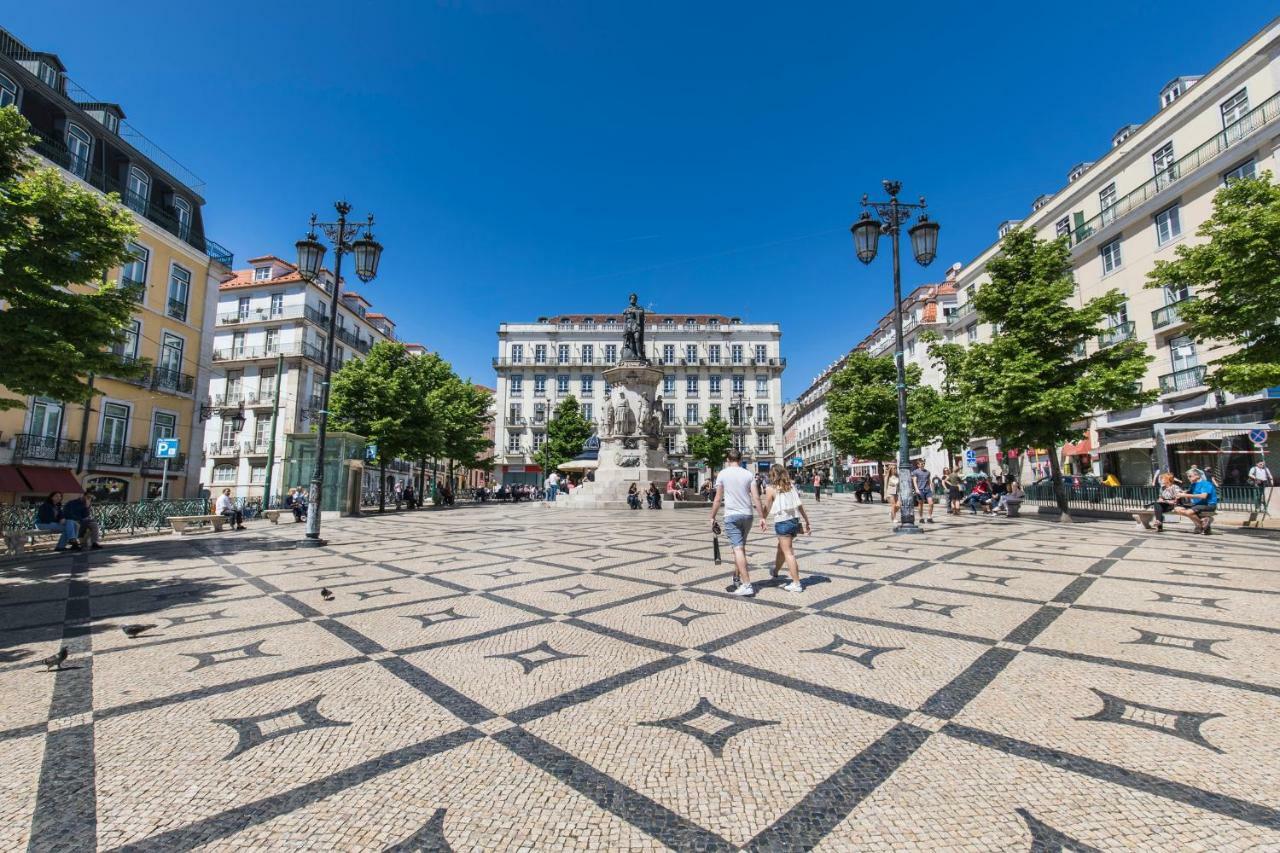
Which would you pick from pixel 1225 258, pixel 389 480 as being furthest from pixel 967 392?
pixel 389 480

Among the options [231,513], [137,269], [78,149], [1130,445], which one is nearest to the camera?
[231,513]

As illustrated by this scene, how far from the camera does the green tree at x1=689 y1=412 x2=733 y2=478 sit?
56.3 metres

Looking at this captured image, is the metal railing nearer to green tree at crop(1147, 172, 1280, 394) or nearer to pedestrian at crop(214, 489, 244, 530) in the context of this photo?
green tree at crop(1147, 172, 1280, 394)

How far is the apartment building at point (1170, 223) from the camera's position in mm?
20703

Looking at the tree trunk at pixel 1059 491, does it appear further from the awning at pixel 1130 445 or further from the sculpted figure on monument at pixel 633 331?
the sculpted figure on monument at pixel 633 331

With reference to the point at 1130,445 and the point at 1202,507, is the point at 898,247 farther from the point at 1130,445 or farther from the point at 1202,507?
the point at 1130,445

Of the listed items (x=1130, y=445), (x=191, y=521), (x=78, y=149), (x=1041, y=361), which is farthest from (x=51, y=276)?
(x=1130, y=445)

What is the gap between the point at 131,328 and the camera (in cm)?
2020

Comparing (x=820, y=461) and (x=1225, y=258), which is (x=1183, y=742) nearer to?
(x=1225, y=258)

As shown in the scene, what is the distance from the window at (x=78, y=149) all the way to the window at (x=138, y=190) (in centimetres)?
149

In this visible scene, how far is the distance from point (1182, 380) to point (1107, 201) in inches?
408

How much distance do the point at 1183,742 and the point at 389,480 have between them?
Result: 189 feet

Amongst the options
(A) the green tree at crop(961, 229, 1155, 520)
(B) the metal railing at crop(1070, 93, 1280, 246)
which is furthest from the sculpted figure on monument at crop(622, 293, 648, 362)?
(B) the metal railing at crop(1070, 93, 1280, 246)

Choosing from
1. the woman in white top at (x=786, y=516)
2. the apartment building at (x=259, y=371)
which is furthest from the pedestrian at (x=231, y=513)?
the apartment building at (x=259, y=371)
